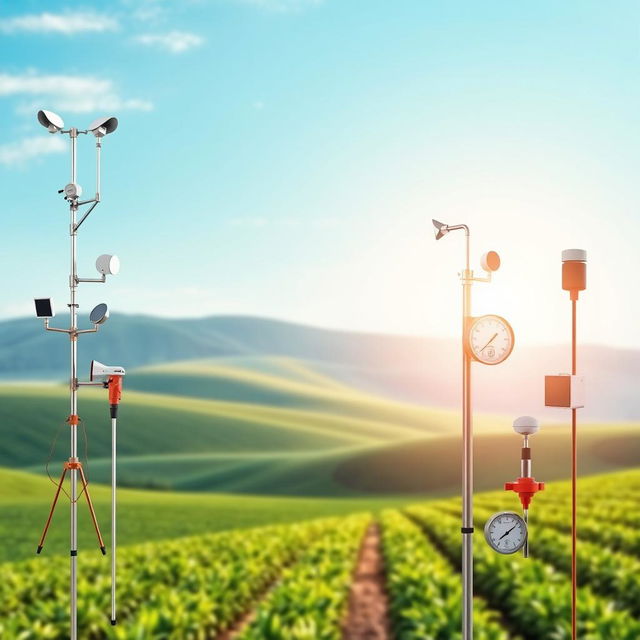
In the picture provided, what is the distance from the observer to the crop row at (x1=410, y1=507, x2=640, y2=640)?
27.0 ft

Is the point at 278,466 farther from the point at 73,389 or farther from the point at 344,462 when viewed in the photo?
the point at 73,389

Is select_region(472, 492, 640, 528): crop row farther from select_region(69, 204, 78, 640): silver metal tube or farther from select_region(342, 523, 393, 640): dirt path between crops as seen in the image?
select_region(69, 204, 78, 640): silver metal tube

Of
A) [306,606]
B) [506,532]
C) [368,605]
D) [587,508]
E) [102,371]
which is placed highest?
[102,371]

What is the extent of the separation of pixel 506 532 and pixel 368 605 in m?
6.99

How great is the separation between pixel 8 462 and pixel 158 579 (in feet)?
159

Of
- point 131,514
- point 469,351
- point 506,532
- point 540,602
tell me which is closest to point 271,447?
point 131,514

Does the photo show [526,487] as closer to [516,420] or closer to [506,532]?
[506,532]

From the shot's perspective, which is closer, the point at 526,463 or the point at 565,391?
the point at 565,391

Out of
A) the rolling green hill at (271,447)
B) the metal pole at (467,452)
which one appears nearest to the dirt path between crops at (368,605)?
the metal pole at (467,452)

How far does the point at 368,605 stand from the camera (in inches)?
440

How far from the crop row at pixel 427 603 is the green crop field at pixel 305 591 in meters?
0.02

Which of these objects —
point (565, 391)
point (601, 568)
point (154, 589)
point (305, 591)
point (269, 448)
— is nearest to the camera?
point (565, 391)

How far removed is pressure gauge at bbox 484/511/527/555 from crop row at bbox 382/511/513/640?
3844 millimetres

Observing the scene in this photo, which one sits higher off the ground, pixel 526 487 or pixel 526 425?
pixel 526 425
